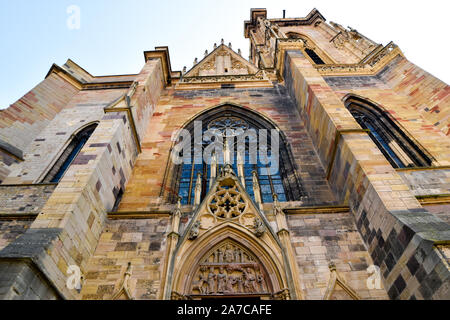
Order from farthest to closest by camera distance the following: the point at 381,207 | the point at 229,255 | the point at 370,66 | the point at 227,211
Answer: the point at 370,66, the point at 227,211, the point at 229,255, the point at 381,207

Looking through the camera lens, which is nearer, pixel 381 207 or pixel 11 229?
pixel 381 207

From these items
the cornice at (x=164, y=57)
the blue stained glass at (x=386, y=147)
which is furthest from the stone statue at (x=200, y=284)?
the cornice at (x=164, y=57)

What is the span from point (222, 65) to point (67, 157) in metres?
9.78

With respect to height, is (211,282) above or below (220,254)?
below

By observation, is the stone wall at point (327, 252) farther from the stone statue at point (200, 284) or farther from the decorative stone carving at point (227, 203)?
the stone statue at point (200, 284)

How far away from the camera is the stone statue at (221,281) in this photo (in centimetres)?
482

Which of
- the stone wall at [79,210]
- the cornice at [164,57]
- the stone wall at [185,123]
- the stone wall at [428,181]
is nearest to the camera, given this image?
the stone wall at [79,210]

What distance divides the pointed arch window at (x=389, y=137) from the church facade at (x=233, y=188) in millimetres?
45

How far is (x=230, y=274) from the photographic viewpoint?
5.08 metres

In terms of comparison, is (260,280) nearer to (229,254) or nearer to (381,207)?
(229,254)

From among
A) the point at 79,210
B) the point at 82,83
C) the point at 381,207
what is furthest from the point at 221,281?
the point at 82,83

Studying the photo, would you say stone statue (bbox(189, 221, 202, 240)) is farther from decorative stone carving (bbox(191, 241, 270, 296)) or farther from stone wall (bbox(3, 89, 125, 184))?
stone wall (bbox(3, 89, 125, 184))
